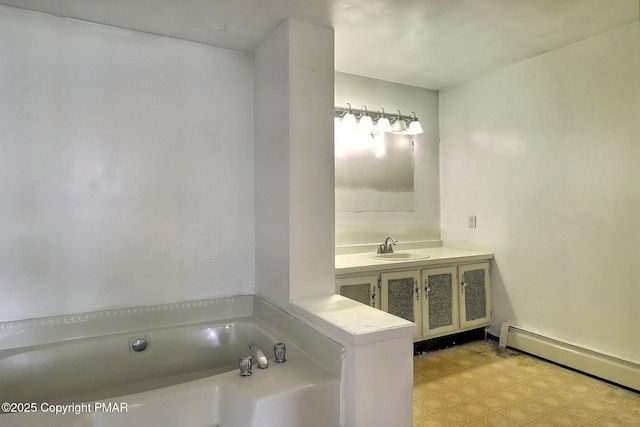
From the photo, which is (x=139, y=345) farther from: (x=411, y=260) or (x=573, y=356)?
(x=573, y=356)

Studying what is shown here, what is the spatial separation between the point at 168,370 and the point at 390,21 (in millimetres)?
2274

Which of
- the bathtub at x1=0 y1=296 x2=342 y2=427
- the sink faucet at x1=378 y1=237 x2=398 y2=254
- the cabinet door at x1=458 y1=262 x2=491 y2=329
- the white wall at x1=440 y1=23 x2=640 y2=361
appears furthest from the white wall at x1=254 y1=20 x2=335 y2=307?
the white wall at x1=440 y1=23 x2=640 y2=361

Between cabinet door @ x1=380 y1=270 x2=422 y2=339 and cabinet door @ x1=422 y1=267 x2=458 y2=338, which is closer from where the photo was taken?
cabinet door @ x1=380 y1=270 x2=422 y2=339

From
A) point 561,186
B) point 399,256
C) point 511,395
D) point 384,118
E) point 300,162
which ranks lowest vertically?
point 511,395

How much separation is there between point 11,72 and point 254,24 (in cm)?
123

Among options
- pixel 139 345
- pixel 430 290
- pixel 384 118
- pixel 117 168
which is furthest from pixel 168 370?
pixel 384 118

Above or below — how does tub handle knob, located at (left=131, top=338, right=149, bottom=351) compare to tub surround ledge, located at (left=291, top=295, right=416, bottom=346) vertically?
below

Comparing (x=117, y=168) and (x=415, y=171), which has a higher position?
(x=415, y=171)

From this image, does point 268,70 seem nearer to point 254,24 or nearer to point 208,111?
point 254,24

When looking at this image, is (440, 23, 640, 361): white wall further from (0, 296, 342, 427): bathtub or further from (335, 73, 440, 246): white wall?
(0, 296, 342, 427): bathtub

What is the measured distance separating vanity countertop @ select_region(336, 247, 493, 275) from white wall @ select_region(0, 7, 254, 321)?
69cm

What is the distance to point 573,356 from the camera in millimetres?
2549

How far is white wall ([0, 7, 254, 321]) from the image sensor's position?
74.1 inches

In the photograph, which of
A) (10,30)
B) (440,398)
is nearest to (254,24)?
(10,30)
